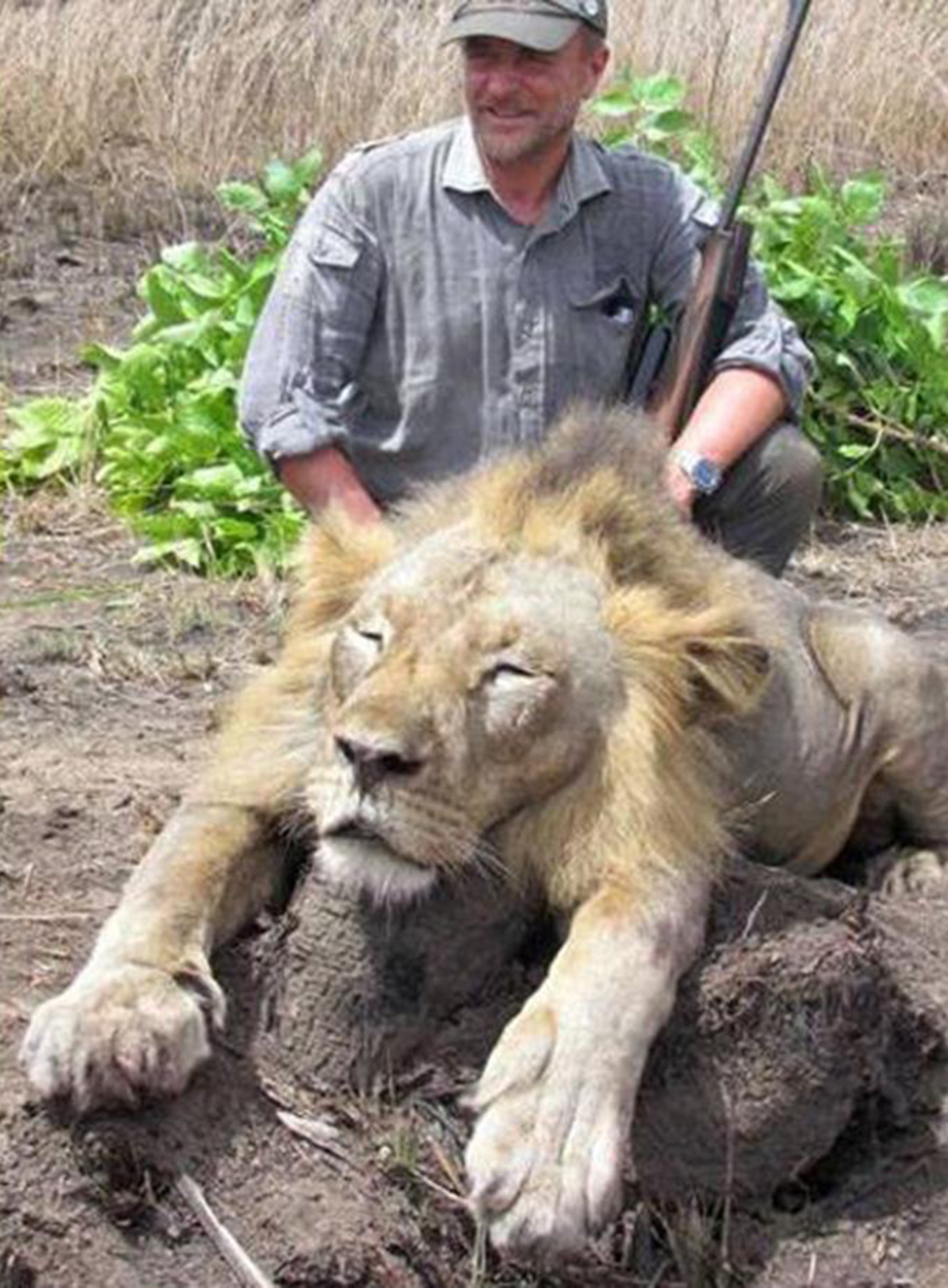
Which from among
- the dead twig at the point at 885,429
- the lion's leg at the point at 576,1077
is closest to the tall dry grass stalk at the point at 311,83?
the dead twig at the point at 885,429

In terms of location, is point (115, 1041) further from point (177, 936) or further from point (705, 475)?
point (705, 475)

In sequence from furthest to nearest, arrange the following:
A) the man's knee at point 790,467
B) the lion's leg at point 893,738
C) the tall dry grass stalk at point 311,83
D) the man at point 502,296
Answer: the tall dry grass stalk at point 311,83 → the man's knee at point 790,467 → the man at point 502,296 → the lion's leg at point 893,738

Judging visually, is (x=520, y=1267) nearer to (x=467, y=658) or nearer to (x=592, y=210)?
(x=467, y=658)

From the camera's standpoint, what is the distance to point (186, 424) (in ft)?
25.9

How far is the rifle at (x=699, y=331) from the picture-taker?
5.68 meters

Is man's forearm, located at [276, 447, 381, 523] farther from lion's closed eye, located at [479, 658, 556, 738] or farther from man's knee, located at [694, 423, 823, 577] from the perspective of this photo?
lion's closed eye, located at [479, 658, 556, 738]

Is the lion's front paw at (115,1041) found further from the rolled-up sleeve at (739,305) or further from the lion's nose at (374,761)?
the rolled-up sleeve at (739,305)

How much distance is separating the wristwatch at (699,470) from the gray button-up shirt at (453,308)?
371mm

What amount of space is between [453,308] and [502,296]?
0.36ft

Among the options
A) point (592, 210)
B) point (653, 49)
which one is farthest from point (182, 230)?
point (592, 210)

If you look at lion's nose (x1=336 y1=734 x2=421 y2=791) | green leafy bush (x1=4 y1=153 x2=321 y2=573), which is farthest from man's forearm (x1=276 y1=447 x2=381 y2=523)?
green leafy bush (x1=4 y1=153 x2=321 y2=573)

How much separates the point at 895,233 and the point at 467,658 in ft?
25.2

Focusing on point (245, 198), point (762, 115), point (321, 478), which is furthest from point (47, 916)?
point (245, 198)

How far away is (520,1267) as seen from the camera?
3.86 metres
